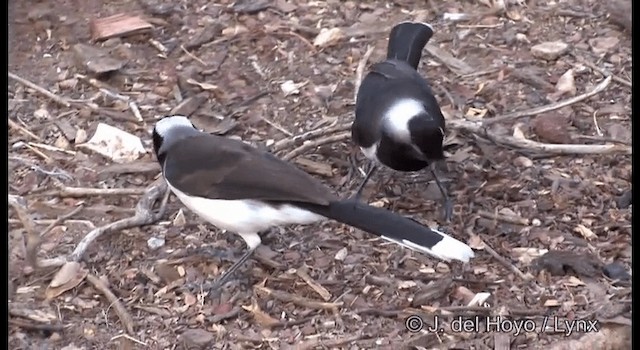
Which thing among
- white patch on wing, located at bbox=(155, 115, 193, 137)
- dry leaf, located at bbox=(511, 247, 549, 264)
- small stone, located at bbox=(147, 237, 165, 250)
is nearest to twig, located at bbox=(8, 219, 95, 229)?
small stone, located at bbox=(147, 237, 165, 250)

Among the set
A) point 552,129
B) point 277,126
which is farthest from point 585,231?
point 277,126

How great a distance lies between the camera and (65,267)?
18.4 feet

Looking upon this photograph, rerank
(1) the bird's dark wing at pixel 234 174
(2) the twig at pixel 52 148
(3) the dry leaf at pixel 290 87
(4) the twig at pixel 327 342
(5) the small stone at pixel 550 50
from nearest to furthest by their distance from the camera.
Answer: (4) the twig at pixel 327 342
(1) the bird's dark wing at pixel 234 174
(2) the twig at pixel 52 148
(3) the dry leaf at pixel 290 87
(5) the small stone at pixel 550 50

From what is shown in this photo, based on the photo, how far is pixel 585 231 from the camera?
5.83 metres

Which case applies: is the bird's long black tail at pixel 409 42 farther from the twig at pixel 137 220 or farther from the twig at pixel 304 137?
the twig at pixel 137 220

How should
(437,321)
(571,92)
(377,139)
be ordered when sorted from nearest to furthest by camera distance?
(437,321) → (377,139) → (571,92)

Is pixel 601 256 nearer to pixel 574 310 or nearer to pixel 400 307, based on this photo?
pixel 574 310

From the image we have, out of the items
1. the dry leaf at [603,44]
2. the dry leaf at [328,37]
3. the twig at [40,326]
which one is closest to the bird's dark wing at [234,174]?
the twig at [40,326]

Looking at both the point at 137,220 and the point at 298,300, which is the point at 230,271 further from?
the point at 137,220

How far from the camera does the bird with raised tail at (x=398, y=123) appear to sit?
19.7 feet

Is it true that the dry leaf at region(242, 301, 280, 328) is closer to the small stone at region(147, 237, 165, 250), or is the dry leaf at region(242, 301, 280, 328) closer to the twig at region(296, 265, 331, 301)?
the twig at region(296, 265, 331, 301)

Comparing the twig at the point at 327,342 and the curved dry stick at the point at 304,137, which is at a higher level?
the twig at the point at 327,342

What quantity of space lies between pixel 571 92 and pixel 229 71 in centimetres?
214
